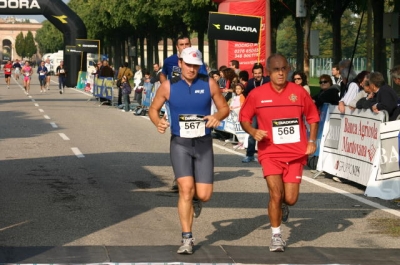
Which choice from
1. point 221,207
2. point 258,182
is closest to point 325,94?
point 258,182

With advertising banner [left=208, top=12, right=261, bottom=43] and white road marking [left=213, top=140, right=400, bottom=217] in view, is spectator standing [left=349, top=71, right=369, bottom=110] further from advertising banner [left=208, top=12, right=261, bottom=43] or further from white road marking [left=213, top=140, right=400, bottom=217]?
advertising banner [left=208, top=12, right=261, bottom=43]

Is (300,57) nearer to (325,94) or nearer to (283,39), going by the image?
(325,94)

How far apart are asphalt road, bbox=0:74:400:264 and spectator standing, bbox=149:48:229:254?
2.05 feet

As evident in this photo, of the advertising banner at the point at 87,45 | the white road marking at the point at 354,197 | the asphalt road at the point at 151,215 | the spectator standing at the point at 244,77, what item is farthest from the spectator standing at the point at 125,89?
the advertising banner at the point at 87,45

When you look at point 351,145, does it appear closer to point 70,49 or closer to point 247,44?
point 247,44

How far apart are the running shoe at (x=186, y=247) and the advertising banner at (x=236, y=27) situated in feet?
57.7

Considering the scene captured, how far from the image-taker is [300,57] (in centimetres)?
4538

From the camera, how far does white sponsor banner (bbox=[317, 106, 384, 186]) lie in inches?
524

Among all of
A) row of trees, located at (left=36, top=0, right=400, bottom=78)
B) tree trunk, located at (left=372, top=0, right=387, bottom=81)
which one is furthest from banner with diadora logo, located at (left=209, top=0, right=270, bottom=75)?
tree trunk, located at (left=372, top=0, right=387, bottom=81)

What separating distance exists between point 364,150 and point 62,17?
4721cm

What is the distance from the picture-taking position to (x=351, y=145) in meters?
14.2

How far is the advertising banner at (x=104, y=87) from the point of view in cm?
3912

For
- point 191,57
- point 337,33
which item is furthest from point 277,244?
point 337,33

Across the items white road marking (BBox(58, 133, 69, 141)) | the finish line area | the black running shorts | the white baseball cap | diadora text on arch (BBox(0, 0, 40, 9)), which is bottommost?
white road marking (BBox(58, 133, 69, 141))
